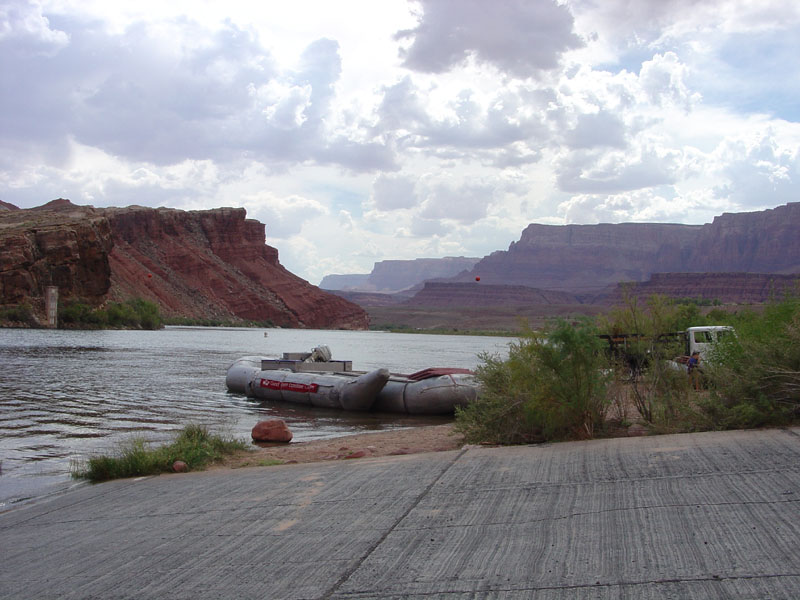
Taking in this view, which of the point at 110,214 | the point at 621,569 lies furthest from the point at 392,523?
the point at 110,214

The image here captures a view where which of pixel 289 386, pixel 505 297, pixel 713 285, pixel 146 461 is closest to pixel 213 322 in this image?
pixel 713 285

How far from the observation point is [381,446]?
11.2 meters

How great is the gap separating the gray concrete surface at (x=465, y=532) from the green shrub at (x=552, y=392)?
1.02 meters

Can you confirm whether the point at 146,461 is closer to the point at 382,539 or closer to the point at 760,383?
the point at 382,539

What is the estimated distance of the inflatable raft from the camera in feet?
59.1

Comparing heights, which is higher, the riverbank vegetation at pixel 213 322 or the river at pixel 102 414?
the riverbank vegetation at pixel 213 322

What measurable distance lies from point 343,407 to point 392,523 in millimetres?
14021

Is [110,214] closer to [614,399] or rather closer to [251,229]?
[251,229]

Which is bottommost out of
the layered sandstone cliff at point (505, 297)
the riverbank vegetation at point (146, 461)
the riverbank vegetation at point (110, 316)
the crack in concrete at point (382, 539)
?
the riverbank vegetation at point (146, 461)

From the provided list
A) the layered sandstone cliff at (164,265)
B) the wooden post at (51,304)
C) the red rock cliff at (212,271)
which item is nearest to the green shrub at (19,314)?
the layered sandstone cliff at (164,265)

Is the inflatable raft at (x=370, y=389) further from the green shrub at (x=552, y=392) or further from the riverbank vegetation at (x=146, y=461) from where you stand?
the riverbank vegetation at (x=146, y=461)

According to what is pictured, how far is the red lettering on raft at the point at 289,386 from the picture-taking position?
20172 mm

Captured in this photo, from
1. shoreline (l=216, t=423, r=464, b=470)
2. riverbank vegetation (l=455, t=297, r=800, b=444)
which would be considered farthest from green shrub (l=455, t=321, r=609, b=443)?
shoreline (l=216, t=423, r=464, b=470)

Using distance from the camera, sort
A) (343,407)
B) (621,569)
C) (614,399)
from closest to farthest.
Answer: (621,569) < (614,399) < (343,407)
